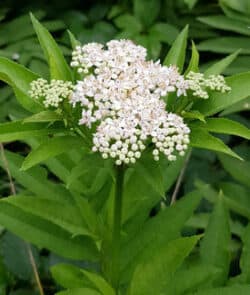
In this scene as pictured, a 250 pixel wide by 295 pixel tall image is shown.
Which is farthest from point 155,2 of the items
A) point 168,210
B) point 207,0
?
point 168,210

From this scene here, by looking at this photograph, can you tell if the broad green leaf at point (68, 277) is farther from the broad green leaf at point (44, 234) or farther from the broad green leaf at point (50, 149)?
the broad green leaf at point (50, 149)

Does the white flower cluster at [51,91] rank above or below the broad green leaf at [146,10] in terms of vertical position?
above

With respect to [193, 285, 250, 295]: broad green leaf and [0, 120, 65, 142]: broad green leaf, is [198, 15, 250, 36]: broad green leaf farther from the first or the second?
[0, 120, 65, 142]: broad green leaf

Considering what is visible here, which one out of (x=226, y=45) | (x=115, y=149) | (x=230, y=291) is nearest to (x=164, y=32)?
(x=226, y=45)

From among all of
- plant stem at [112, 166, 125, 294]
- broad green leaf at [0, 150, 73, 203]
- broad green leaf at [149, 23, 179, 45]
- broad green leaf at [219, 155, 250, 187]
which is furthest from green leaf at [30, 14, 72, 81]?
broad green leaf at [149, 23, 179, 45]

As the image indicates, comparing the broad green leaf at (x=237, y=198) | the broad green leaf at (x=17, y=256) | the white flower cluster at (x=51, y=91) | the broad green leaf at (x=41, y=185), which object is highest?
the white flower cluster at (x=51, y=91)

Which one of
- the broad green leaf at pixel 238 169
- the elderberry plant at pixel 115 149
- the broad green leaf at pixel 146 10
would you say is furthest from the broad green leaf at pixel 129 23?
the elderberry plant at pixel 115 149

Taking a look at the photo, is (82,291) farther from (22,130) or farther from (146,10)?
(146,10)
